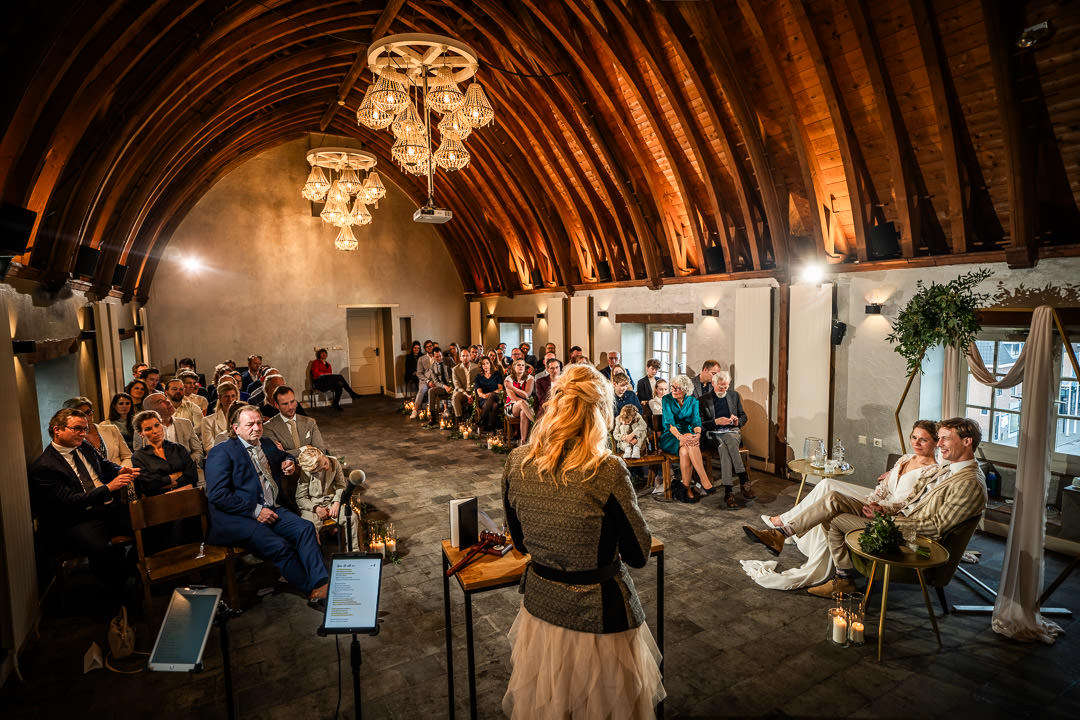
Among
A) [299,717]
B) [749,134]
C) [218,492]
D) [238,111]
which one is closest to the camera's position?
[299,717]

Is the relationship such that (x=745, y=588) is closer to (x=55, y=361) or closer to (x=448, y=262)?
(x=55, y=361)

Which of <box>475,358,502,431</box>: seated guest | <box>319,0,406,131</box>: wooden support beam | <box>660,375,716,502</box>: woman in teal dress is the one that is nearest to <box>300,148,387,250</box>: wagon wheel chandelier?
<box>319,0,406,131</box>: wooden support beam

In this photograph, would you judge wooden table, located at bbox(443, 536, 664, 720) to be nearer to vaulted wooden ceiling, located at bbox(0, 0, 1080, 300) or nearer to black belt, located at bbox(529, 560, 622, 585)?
black belt, located at bbox(529, 560, 622, 585)

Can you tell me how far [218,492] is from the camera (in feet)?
12.8

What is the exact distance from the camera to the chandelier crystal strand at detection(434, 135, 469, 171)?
6.33 metres

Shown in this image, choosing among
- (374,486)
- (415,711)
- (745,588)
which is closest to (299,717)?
(415,711)

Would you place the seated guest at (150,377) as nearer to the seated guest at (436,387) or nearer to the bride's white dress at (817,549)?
the seated guest at (436,387)

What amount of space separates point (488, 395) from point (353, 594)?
24.0ft

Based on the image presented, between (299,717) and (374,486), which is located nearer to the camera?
(299,717)

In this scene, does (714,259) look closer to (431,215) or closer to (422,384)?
(431,215)

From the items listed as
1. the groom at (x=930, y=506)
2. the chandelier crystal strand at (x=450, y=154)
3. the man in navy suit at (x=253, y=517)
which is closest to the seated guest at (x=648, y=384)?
the groom at (x=930, y=506)

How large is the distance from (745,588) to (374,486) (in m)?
4.69

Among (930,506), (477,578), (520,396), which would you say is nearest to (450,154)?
(520,396)

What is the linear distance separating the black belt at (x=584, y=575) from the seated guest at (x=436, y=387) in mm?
8861
